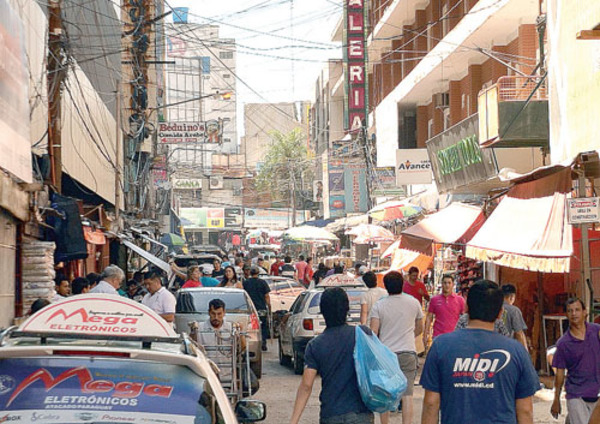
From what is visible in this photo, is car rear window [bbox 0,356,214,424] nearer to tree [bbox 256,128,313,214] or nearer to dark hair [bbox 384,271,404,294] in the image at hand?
dark hair [bbox 384,271,404,294]

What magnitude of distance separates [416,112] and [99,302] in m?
33.2

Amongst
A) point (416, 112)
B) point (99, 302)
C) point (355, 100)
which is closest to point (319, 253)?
point (355, 100)

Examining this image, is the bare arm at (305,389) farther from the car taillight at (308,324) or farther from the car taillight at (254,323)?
the car taillight at (308,324)

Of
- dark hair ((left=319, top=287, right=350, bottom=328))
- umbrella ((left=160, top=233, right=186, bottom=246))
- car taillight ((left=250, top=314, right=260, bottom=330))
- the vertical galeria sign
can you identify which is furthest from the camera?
umbrella ((left=160, top=233, right=186, bottom=246))

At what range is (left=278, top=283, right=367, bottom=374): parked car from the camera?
1767 cm

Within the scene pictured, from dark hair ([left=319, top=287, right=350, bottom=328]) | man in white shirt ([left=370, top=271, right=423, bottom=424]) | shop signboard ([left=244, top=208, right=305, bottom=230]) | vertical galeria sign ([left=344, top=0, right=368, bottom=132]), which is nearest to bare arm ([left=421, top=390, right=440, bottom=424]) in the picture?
dark hair ([left=319, top=287, right=350, bottom=328])

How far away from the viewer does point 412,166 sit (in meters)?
31.7

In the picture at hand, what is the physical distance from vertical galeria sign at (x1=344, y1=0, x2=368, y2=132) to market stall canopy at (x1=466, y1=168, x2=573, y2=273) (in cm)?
3000

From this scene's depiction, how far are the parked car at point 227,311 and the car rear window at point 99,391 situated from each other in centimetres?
990

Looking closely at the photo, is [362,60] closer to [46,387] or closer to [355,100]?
[355,100]

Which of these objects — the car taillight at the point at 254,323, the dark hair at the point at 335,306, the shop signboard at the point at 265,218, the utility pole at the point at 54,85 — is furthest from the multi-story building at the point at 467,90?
the shop signboard at the point at 265,218

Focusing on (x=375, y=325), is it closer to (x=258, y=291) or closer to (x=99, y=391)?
(x=99, y=391)

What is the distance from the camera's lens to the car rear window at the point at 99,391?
16.6ft

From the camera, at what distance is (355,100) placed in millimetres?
48906
